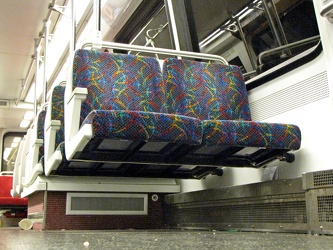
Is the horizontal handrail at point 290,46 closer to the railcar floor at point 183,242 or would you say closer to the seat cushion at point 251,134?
the seat cushion at point 251,134

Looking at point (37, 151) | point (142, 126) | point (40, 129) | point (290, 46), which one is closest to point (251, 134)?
point (142, 126)

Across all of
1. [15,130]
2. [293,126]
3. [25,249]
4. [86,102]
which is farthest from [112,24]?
[15,130]

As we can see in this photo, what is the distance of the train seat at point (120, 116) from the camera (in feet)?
8.84

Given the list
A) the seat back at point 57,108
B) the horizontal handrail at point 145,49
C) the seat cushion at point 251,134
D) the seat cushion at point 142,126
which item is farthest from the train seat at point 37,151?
the seat cushion at point 251,134

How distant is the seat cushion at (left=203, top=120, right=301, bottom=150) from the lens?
2.86 metres

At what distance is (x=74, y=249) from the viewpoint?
163 cm

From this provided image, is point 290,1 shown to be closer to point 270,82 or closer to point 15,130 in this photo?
point 270,82

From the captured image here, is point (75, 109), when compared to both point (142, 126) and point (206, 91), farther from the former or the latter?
point (206, 91)

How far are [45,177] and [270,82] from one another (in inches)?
89.9

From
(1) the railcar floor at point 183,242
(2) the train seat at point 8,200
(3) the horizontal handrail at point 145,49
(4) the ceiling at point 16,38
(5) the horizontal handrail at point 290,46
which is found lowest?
(1) the railcar floor at point 183,242

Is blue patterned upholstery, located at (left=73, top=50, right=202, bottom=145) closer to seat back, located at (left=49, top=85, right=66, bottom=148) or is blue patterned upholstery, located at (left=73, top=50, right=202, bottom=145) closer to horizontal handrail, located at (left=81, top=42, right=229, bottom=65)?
horizontal handrail, located at (left=81, top=42, right=229, bottom=65)

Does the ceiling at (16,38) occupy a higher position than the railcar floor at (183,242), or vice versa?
the ceiling at (16,38)

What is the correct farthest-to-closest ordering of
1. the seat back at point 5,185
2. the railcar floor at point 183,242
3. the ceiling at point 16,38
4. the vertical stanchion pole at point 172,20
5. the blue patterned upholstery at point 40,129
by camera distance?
the seat back at point 5,185 < the ceiling at point 16,38 < the blue patterned upholstery at point 40,129 < the vertical stanchion pole at point 172,20 < the railcar floor at point 183,242

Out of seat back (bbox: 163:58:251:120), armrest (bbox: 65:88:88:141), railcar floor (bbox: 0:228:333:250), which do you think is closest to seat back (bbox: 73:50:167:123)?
seat back (bbox: 163:58:251:120)
